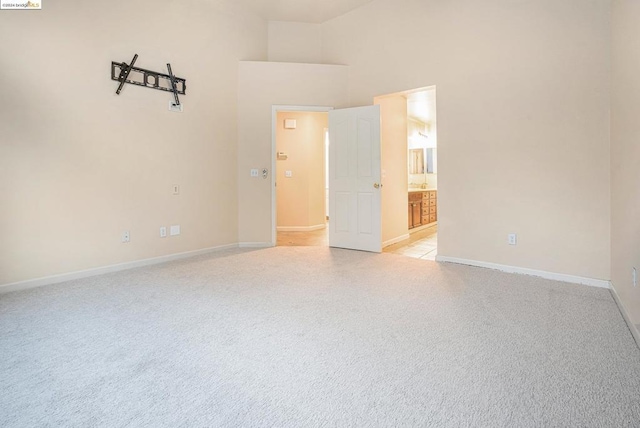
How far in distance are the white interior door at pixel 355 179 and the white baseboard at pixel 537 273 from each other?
1.08 metres

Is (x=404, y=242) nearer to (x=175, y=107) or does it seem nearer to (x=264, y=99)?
(x=264, y=99)

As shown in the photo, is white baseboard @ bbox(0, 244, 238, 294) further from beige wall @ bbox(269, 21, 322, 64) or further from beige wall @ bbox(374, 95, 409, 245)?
beige wall @ bbox(269, 21, 322, 64)

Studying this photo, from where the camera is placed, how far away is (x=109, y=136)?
356 centimetres

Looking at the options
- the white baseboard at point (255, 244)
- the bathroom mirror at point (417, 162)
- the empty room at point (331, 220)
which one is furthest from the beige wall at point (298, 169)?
the bathroom mirror at point (417, 162)

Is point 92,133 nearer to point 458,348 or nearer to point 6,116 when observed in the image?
point 6,116

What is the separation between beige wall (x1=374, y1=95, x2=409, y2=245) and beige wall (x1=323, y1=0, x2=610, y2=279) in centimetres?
69

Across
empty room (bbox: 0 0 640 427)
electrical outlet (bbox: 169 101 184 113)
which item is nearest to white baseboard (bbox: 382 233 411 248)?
empty room (bbox: 0 0 640 427)

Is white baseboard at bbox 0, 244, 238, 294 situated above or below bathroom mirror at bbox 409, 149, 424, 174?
below

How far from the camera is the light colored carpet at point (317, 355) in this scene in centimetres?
133

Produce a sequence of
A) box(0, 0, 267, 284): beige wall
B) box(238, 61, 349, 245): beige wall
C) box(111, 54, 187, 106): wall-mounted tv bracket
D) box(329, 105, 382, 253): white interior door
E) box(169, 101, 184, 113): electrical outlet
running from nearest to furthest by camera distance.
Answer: box(0, 0, 267, 284): beige wall < box(111, 54, 187, 106): wall-mounted tv bracket < box(169, 101, 184, 113): electrical outlet < box(329, 105, 382, 253): white interior door < box(238, 61, 349, 245): beige wall

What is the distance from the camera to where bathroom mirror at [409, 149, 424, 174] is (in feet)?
27.8

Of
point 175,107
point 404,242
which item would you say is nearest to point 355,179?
point 404,242

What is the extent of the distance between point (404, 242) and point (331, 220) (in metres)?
1.43

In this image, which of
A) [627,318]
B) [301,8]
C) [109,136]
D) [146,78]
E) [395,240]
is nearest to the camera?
[627,318]
